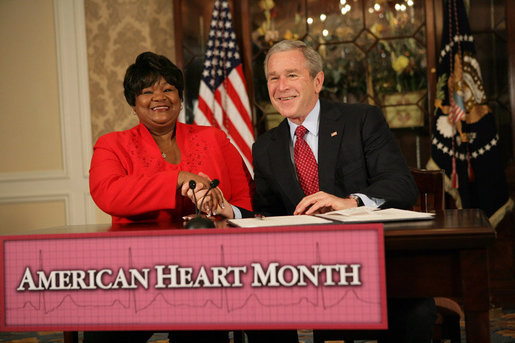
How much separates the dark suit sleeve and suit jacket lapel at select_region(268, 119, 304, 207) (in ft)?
0.82

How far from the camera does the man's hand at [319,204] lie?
5.34 feet

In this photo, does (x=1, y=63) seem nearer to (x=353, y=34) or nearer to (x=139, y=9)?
(x=139, y=9)

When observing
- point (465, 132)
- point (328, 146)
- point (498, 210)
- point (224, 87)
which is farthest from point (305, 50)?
point (498, 210)

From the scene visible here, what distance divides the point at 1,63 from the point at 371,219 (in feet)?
14.0

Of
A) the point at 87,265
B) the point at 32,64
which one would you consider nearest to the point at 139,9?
the point at 32,64

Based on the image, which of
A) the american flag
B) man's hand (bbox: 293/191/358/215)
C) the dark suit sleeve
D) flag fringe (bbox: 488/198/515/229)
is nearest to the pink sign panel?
man's hand (bbox: 293/191/358/215)

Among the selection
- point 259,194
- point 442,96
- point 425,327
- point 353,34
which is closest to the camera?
point 425,327

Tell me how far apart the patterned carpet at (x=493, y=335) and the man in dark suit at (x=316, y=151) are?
53.1 inches

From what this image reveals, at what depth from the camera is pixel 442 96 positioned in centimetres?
369

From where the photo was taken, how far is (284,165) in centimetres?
207

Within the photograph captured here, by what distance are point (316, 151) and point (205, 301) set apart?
3.45 ft

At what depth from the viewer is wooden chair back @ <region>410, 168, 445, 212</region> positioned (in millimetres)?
2143

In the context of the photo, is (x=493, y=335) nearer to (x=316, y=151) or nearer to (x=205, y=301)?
(x=316, y=151)

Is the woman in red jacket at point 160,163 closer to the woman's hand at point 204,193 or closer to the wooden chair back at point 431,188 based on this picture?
the woman's hand at point 204,193
